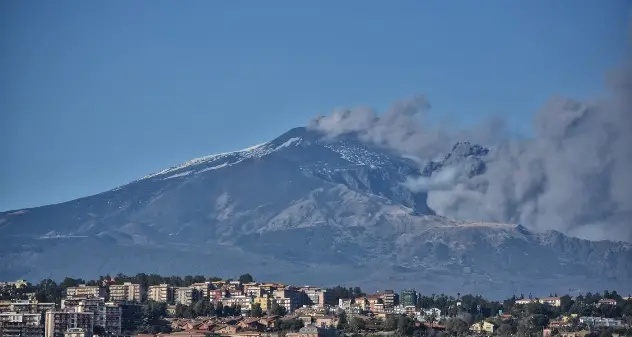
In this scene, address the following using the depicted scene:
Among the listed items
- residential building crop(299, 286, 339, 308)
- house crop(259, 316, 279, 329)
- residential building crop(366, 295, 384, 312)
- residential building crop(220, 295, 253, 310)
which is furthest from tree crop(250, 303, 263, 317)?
residential building crop(299, 286, 339, 308)

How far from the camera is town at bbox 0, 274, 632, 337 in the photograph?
6294cm

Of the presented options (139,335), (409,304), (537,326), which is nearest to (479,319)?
(537,326)

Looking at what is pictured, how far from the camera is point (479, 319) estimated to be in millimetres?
75375

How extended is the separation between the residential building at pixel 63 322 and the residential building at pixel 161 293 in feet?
51.3

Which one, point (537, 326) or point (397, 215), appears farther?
A: point (397, 215)

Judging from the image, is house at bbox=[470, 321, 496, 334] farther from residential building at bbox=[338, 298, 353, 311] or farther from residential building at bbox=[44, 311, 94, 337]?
residential building at bbox=[44, 311, 94, 337]

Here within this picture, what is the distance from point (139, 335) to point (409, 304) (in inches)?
1015

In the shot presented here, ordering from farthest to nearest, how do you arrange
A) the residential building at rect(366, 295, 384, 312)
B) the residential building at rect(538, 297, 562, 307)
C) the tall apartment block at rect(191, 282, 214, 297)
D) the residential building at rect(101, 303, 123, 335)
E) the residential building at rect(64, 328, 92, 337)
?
the residential building at rect(538, 297, 562, 307) → the tall apartment block at rect(191, 282, 214, 297) → the residential building at rect(366, 295, 384, 312) → the residential building at rect(101, 303, 123, 335) → the residential building at rect(64, 328, 92, 337)

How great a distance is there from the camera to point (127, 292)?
78.5m

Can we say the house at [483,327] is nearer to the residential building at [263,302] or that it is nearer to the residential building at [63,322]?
the residential building at [263,302]

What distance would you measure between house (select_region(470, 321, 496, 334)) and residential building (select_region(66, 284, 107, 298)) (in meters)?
15.6

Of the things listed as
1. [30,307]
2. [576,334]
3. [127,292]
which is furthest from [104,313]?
[576,334]

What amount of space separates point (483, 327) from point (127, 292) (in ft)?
55.1

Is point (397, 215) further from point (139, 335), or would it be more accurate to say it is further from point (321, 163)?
point (139, 335)
